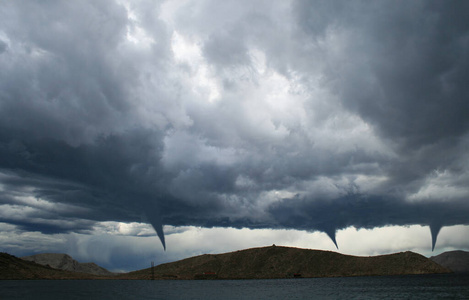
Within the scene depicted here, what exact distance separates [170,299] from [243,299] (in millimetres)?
20892

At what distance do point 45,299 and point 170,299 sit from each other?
3372cm

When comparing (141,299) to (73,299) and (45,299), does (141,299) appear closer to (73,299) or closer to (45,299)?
(73,299)

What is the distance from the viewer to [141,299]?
10025cm

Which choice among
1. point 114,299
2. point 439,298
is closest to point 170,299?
point 114,299

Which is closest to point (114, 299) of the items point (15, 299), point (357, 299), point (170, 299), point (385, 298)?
point (170, 299)

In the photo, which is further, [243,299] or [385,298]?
[243,299]

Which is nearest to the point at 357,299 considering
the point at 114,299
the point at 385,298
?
the point at 385,298

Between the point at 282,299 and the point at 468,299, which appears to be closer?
the point at 468,299

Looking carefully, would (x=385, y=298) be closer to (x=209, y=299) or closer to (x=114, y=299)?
(x=209, y=299)

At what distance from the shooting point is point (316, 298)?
313 feet

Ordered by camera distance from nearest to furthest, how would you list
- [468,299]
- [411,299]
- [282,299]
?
[468,299]
[411,299]
[282,299]

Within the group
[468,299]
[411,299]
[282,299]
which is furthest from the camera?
[282,299]

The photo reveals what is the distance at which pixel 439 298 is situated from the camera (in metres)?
88.9

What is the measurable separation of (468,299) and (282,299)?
149 ft
